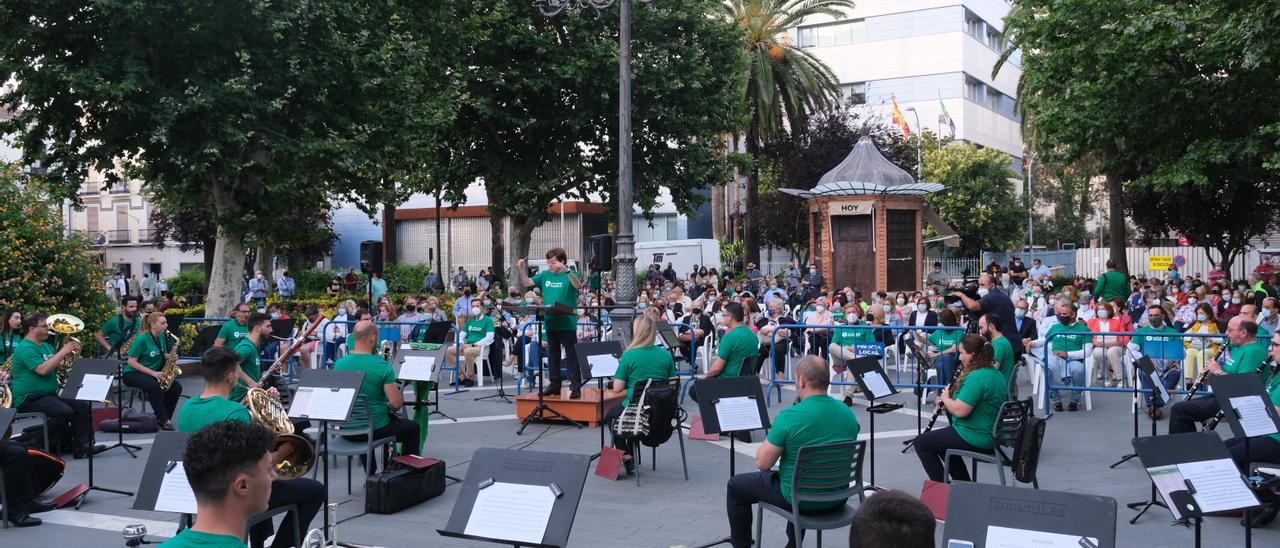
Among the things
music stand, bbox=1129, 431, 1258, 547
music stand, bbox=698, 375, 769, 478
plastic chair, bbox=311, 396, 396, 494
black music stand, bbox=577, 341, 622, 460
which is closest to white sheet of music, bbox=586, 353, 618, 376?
black music stand, bbox=577, 341, 622, 460

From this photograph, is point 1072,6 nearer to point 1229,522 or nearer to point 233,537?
point 1229,522

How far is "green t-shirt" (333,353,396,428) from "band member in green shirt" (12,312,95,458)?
297 cm

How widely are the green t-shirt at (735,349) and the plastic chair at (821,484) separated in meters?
4.55

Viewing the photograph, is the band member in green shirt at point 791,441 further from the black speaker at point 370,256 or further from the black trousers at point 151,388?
the black speaker at point 370,256

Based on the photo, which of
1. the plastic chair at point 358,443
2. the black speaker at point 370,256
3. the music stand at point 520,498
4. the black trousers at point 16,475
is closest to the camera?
the music stand at point 520,498

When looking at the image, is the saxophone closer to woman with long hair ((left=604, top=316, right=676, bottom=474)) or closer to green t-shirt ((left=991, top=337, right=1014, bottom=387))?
woman with long hair ((left=604, top=316, right=676, bottom=474))

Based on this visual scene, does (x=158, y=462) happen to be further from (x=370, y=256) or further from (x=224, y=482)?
(x=370, y=256)

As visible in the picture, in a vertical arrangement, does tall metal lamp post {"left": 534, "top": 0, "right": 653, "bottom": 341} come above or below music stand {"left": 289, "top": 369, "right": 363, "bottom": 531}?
above

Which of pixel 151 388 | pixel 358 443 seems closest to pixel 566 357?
pixel 358 443

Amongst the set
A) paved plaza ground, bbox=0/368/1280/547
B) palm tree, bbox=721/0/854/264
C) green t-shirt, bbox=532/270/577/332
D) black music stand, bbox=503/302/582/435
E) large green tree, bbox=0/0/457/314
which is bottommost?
paved plaza ground, bbox=0/368/1280/547

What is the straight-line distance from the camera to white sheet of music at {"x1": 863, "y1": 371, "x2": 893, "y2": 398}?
9.05 meters

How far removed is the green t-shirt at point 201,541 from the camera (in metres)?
3.66

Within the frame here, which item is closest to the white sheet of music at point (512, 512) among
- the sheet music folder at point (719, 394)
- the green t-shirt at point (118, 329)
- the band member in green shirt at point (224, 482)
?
the band member in green shirt at point (224, 482)

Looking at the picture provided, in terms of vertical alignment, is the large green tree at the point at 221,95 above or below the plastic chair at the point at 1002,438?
above
